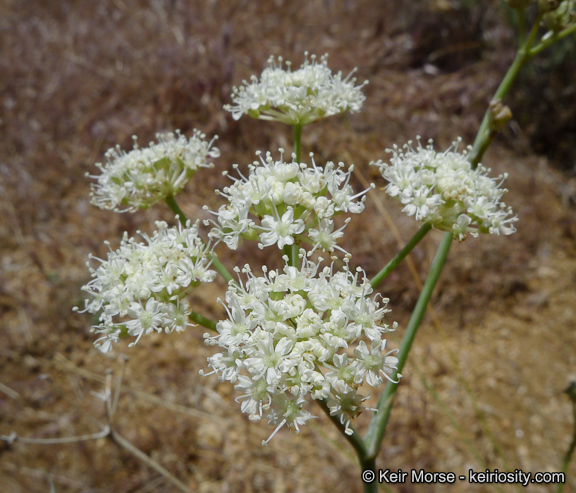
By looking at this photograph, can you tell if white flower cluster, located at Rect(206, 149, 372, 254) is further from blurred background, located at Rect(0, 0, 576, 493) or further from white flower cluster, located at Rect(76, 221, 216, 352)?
blurred background, located at Rect(0, 0, 576, 493)

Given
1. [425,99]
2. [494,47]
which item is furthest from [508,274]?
[494,47]

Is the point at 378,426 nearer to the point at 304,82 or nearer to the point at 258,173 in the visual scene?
the point at 258,173

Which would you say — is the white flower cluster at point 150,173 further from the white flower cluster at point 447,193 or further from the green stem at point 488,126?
the green stem at point 488,126

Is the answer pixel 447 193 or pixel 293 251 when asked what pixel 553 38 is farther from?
pixel 293 251

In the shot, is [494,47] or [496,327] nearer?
[496,327]

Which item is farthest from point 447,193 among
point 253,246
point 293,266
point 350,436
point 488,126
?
point 253,246

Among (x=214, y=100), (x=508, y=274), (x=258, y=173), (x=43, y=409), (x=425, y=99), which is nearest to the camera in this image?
(x=258, y=173)

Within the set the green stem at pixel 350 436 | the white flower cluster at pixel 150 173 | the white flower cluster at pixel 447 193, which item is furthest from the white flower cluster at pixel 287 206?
the green stem at pixel 350 436
